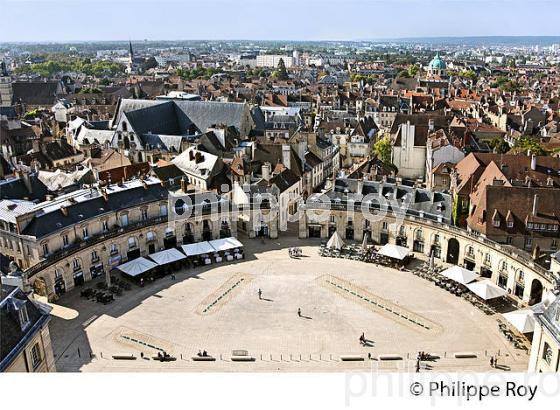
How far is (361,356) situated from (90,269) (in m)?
22.7

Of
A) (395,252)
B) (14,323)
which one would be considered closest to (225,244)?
(395,252)

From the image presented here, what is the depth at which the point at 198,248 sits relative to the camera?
4509cm

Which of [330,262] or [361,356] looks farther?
[330,262]

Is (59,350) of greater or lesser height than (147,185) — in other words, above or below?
below

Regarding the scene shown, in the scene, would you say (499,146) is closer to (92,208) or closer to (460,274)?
(460,274)

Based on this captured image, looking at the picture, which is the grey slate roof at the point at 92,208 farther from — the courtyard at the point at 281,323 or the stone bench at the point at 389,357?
the stone bench at the point at 389,357

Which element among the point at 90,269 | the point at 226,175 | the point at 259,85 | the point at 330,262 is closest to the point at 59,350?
the point at 90,269

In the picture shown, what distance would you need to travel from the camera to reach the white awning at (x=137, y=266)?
41.1 meters

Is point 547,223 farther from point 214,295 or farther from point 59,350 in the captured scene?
point 59,350

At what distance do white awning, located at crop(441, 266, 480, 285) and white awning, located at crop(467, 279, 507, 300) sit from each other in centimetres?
113

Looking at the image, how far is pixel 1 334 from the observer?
21.8 metres

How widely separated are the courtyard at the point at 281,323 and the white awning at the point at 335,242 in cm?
214

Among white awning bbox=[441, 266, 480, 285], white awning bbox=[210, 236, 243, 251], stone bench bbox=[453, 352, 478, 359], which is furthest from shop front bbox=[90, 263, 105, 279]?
stone bench bbox=[453, 352, 478, 359]

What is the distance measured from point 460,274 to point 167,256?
2317 centimetres
